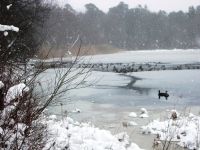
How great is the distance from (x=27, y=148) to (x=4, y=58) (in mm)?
900

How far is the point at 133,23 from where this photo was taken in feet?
483

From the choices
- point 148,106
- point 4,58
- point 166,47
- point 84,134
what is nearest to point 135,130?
point 84,134

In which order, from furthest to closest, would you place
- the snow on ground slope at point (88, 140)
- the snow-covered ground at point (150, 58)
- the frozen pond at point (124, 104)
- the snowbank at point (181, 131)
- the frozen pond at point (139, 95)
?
the snow-covered ground at point (150, 58)
the frozen pond at point (139, 95)
the frozen pond at point (124, 104)
the snowbank at point (181, 131)
the snow on ground slope at point (88, 140)

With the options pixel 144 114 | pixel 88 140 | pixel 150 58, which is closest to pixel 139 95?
pixel 144 114

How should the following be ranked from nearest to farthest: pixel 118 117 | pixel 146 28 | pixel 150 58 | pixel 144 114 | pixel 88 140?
pixel 88 140
pixel 118 117
pixel 144 114
pixel 150 58
pixel 146 28

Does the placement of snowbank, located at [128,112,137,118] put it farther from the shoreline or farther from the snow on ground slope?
the snow on ground slope

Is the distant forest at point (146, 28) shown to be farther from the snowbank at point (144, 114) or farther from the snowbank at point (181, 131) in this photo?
the snowbank at point (181, 131)

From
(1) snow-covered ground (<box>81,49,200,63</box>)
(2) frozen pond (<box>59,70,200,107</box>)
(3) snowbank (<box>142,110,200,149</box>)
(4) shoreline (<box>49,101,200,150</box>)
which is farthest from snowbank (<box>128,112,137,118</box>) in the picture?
(1) snow-covered ground (<box>81,49,200,63</box>)

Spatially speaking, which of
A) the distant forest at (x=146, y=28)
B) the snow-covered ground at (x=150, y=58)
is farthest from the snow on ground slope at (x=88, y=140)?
the distant forest at (x=146, y=28)

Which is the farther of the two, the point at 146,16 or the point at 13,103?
the point at 146,16

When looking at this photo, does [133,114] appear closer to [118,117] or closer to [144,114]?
[144,114]

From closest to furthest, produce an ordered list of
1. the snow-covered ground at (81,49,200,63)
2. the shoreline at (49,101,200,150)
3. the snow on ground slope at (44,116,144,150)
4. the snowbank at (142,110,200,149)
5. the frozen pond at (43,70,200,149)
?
the snow on ground slope at (44,116,144,150), the snowbank at (142,110,200,149), the shoreline at (49,101,200,150), the frozen pond at (43,70,200,149), the snow-covered ground at (81,49,200,63)

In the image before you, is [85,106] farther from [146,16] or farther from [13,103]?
[146,16]

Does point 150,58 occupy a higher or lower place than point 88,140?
higher
